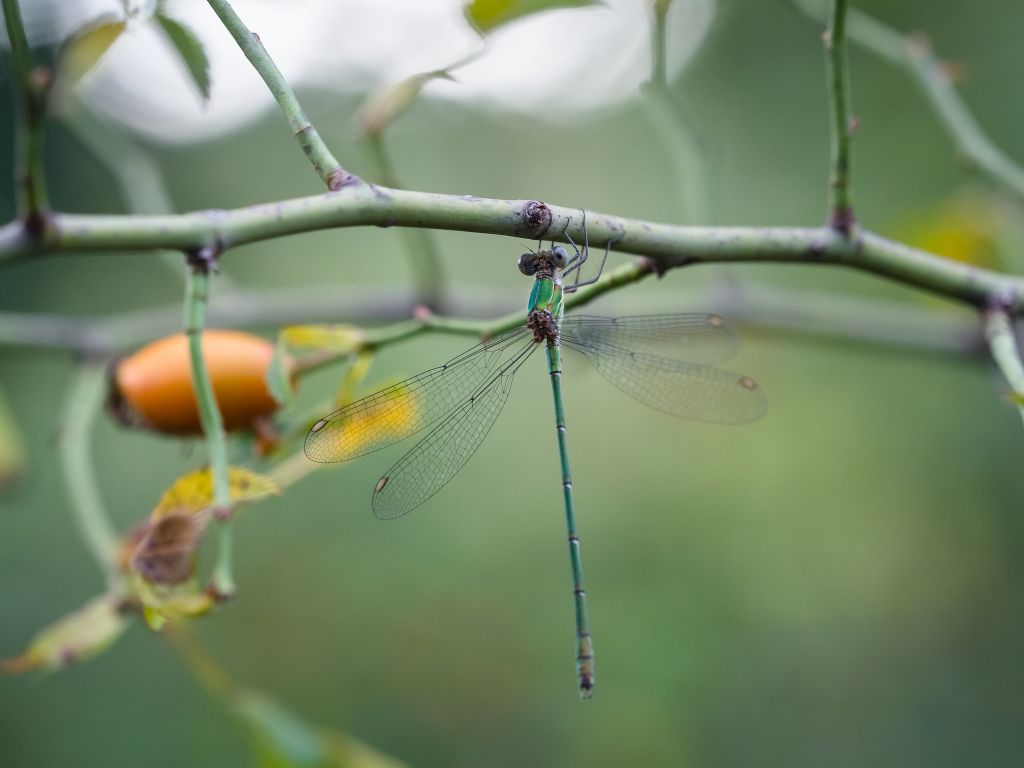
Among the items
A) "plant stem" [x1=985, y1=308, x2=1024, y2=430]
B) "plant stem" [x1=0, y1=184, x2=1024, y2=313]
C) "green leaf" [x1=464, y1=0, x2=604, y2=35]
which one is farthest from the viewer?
"green leaf" [x1=464, y1=0, x2=604, y2=35]

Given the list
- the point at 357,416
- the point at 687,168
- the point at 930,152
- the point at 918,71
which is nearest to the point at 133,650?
the point at 357,416

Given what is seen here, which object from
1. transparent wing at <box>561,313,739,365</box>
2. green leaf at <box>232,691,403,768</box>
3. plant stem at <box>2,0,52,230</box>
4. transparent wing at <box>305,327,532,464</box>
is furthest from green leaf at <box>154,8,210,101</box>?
green leaf at <box>232,691,403,768</box>

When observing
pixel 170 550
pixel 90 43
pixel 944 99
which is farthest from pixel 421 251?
pixel 944 99

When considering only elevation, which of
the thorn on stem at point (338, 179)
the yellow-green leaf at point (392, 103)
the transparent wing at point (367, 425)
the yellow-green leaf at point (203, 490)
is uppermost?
the yellow-green leaf at point (392, 103)

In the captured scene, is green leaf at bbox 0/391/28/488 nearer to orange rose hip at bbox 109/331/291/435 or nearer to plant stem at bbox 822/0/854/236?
orange rose hip at bbox 109/331/291/435

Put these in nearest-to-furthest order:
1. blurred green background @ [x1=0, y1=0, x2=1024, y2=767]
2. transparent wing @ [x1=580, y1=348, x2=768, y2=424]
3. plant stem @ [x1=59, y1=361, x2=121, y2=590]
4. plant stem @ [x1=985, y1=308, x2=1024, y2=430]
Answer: plant stem @ [x1=985, y1=308, x2=1024, y2=430], plant stem @ [x1=59, y1=361, x2=121, y2=590], transparent wing @ [x1=580, y1=348, x2=768, y2=424], blurred green background @ [x1=0, y1=0, x2=1024, y2=767]

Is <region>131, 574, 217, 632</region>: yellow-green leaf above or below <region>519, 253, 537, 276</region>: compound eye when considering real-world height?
below

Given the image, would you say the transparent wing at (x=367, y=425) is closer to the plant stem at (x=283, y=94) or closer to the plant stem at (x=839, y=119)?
the plant stem at (x=283, y=94)

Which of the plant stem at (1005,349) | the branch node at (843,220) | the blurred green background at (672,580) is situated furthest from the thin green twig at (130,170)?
the blurred green background at (672,580)
